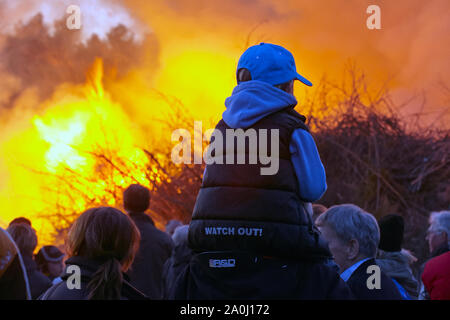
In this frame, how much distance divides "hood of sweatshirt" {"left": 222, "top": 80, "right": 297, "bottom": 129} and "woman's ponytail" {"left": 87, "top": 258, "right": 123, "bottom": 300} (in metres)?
0.86

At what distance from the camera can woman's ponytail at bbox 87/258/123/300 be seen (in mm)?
2670

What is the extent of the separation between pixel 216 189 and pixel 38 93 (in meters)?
→ 8.59

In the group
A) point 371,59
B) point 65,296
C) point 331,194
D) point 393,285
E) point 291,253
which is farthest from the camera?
point 371,59

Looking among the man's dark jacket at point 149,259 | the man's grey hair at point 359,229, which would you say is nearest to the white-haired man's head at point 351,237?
the man's grey hair at point 359,229

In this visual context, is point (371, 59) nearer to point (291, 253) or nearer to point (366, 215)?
point (366, 215)

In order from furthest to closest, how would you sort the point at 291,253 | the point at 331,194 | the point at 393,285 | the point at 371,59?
the point at 371,59 → the point at 331,194 → the point at 393,285 → the point at 291,253

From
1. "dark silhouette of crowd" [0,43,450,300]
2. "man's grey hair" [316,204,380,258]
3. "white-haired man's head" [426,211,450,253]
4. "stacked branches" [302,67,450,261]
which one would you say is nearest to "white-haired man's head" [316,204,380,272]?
"man's grey hair" [316,204,380,258]

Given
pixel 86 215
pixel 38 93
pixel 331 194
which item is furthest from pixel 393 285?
pixel 38 93

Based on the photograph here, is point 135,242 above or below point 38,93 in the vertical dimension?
below

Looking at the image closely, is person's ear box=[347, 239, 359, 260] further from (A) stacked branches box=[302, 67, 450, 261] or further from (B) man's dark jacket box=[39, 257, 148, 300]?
(A) stacked branches box=[302, 67, 450, 261]

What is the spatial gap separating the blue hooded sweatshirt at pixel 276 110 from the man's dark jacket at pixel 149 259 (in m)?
2.50

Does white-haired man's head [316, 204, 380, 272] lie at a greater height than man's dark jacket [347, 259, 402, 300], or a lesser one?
greater

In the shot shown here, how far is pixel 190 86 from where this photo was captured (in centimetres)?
A: 998

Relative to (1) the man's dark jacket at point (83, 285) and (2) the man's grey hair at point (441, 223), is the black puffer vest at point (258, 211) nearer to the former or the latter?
(1) the man's dark jacket at point (83, 285)
